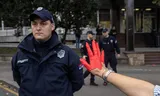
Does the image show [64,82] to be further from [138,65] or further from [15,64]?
[138,65]

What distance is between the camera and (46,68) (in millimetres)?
3131

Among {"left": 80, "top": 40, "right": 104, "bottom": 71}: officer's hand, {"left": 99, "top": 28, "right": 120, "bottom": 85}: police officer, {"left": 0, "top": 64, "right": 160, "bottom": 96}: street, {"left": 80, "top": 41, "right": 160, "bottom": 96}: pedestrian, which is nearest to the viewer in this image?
{"left": 80, "top": 41, "right": 160, "bottom": 96}: pedestrian

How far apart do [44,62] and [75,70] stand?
361mm

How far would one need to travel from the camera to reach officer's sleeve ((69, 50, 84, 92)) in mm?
3280

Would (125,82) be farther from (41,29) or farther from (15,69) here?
(15,69)

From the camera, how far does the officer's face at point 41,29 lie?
3.13 meters

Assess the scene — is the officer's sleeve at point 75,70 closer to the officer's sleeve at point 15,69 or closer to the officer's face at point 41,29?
the officer's face at point 41,29

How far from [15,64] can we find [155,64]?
1414 centimetres

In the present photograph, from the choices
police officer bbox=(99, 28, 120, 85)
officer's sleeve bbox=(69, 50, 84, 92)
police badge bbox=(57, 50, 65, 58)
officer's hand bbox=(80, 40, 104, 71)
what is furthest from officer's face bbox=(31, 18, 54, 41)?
police officer bbox=(99, 28, 120, 85)

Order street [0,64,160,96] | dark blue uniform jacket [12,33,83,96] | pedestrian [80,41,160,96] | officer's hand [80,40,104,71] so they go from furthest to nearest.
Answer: street [0,64,160,96] < dark blue uniform jacket [12,33,83,96] < officer's hand [80,40,104,71] < pedestrian [80,41,160,96]

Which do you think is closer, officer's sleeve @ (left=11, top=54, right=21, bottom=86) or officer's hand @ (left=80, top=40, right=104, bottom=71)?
officer's hand @ (left=80, top=40, right=104, bottom=71)

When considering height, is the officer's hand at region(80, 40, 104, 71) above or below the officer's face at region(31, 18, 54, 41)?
below

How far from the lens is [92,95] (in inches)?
362

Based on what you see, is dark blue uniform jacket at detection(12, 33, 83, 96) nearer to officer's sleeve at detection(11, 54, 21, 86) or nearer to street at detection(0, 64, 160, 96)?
officer's sleeve at detection(11, 54, 21, 86)
